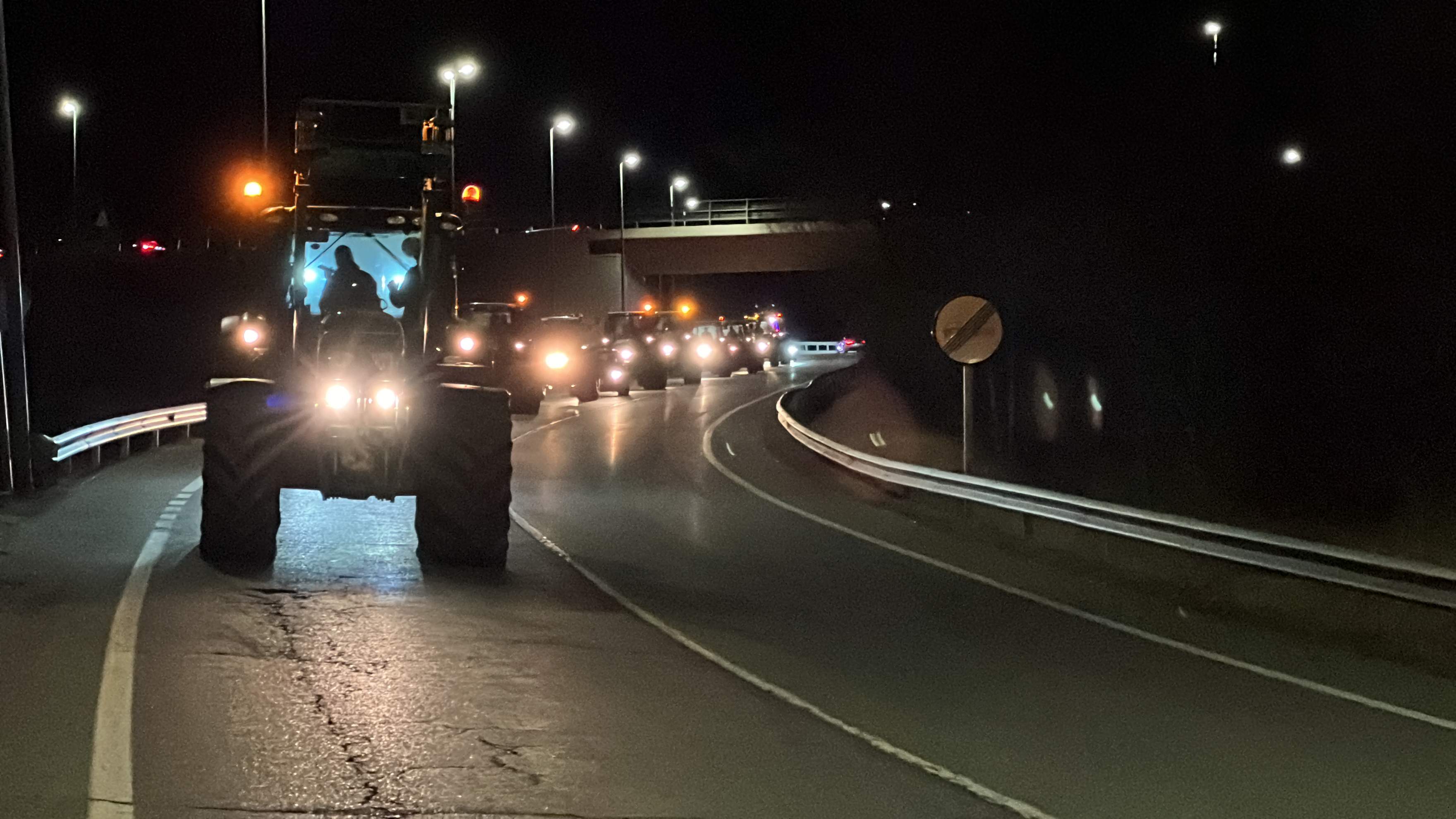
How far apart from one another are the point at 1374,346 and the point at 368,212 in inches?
949

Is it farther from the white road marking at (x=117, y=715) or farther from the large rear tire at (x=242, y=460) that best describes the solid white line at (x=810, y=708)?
the white road marking at (x=117, y=715)

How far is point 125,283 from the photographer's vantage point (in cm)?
5606

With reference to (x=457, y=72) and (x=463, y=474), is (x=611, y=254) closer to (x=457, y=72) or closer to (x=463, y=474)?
(x=457, y=72)

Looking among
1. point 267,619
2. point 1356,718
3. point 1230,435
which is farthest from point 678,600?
point 1230,435

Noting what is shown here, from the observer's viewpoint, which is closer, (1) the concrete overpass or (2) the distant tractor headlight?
(2) the distant tractor headlight

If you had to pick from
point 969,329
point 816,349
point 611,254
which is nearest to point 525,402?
point 969,329

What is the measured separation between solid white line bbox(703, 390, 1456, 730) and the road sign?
246cm

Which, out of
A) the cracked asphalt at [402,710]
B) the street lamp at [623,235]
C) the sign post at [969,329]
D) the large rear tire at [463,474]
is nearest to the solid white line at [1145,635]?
the sign post at [969,329]

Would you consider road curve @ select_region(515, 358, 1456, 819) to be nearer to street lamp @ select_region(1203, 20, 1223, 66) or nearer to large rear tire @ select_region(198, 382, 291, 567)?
large rear tire @ select_region(198, 382, 291, 567)

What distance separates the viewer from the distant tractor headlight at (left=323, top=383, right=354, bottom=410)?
13.0m

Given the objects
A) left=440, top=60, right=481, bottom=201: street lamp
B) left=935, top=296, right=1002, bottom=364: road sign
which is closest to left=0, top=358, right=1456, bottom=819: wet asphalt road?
left=935, top=296, right=1002, bottom=364: road sign

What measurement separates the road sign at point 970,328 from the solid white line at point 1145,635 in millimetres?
2459

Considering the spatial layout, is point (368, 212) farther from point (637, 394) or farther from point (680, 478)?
point (637, 394)

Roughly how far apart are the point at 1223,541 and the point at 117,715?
27.6 ft
